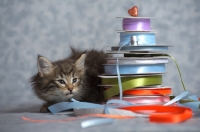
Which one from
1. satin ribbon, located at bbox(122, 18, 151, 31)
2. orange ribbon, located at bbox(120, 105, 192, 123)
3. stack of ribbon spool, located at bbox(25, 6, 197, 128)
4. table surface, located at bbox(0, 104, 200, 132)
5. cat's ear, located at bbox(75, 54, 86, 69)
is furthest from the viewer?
cat's ear, located at bbox(75, 54, 86, 69)

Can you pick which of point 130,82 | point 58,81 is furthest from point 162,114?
point 58,81

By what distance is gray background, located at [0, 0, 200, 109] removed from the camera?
4.31 m

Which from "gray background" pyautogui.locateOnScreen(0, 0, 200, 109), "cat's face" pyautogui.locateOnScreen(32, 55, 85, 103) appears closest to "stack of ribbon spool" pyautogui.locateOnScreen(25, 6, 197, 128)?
"cat's face" pyautogui.locateOnScreen(32, 55, 85, 103)

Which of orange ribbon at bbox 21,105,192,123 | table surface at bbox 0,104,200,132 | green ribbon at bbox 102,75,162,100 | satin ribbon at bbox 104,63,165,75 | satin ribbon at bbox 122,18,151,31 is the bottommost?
table surface at bbox 0,104,200,132

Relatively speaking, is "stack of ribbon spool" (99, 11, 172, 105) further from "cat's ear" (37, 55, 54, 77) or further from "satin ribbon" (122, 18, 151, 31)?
"cat's ear" (37, 55, 54, 77)

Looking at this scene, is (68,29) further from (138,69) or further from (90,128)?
(90,128)

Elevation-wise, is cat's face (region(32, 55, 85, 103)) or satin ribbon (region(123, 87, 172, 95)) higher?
cat's face (region(32, 55, 85, 103))

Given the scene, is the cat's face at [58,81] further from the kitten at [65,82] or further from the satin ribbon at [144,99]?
the satin ribbon at [144,99]

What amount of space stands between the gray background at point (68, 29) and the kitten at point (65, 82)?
113cm

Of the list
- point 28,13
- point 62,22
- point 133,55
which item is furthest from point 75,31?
point 133,55

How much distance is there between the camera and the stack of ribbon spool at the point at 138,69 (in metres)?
2.97

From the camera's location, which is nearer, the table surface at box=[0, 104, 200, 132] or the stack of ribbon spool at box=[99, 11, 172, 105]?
the table surface at box=[0, 104, 200, 132]

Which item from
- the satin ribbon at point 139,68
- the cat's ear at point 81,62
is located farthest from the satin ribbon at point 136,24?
the cat's ear at point 81,62

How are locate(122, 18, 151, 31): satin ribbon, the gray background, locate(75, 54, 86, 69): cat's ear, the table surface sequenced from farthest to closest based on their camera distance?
the gray background
locate(75, 54, 86, 69): cat's ear
locate(122, 18, 151, 31): satin ribbon
the table surface
